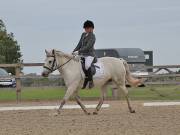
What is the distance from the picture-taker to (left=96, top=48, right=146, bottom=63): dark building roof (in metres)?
38.2

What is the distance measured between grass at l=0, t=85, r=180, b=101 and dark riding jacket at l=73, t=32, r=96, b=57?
9374 millimetres

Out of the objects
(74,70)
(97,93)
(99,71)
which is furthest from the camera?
(97,93)

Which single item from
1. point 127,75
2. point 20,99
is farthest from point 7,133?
A: point 20,99

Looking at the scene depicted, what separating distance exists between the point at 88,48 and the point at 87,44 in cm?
12

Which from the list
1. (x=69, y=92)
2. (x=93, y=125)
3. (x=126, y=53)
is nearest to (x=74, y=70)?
(x=69, y=92)

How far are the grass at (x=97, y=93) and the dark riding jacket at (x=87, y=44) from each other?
937cm

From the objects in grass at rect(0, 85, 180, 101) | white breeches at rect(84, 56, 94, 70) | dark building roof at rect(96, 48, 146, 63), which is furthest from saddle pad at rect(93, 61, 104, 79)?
dark building roof at rect(96, 48, 146, 63)

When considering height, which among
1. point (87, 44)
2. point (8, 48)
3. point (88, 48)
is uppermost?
point (87, 44)

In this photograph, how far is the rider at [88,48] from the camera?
52.6 feet

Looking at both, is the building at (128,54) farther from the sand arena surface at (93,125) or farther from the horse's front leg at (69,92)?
the sand arena surface at (93,125)

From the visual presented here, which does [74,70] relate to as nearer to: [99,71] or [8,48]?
[99,71]

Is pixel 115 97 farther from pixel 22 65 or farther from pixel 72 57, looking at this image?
pixel 72 57

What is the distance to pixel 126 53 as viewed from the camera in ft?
128

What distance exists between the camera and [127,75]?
1764 cm
